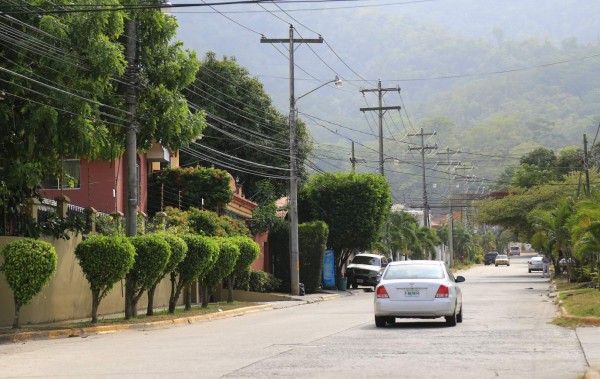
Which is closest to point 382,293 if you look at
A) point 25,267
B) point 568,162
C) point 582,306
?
point 582,306

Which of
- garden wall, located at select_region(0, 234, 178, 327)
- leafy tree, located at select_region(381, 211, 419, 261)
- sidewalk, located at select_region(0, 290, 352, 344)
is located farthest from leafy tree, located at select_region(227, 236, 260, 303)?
leafy tree, located at select_region(381, 211, 419, 261)

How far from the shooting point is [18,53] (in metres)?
23.4

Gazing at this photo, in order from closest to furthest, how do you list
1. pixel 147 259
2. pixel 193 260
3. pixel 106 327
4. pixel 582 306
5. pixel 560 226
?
pixel 106 327 → pixel 147 259 → pixel 582 306 → pixel 193 260 → pixel 560 226

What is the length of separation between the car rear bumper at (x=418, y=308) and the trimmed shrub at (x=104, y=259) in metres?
6.62

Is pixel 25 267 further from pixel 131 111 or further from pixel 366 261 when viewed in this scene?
pixel 366 261

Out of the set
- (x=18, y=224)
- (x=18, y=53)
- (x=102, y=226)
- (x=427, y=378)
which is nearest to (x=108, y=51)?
(x=18, y=53)

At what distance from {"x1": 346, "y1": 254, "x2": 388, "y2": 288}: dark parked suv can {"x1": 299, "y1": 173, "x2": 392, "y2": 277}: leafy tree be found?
3.78 ft

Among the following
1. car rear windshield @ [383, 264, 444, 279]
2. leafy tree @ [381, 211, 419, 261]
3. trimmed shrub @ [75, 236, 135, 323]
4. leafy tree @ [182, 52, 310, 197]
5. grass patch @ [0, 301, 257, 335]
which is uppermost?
leafy tree @ [182, 52, 310, 197]

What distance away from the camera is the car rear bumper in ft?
73.6

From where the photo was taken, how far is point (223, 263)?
3425 cm

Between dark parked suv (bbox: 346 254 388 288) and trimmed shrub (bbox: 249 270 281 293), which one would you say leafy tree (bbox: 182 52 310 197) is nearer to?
dark parked suv (bbox: 346 254 388 288)

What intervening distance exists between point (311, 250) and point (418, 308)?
2865 centimetres

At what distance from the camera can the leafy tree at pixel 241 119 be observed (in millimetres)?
59781

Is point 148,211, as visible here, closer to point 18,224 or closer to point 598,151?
point 18,224
